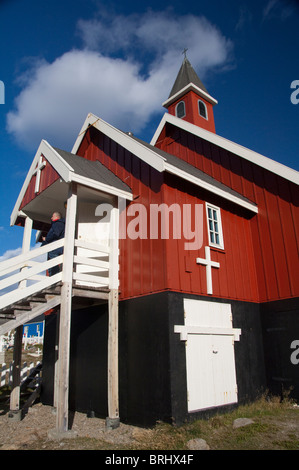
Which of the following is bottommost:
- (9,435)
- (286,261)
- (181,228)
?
(9,435)

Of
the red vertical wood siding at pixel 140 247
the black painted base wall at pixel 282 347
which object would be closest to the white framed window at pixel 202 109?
the red vertical wood siding at pixel 140 247

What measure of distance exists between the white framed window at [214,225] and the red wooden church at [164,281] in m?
0.05

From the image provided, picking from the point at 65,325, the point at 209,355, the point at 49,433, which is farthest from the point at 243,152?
the point at 49,433

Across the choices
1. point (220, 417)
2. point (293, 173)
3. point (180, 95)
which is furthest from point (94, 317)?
point (180, 95)

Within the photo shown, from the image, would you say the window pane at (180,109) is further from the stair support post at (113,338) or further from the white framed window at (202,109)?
the stair support post at (113,338)

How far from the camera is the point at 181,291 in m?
8.52

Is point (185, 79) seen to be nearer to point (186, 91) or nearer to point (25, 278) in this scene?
point (186, 91)

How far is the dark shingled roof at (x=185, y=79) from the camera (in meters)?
17.2

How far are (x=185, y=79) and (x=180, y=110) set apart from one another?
1874mm

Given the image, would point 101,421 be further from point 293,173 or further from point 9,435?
point 293,173

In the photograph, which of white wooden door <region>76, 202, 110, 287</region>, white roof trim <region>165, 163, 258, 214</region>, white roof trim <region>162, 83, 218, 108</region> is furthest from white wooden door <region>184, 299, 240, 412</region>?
white roof trim <region>162, 83, 218, 108</region>

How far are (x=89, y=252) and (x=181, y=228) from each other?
293 cm

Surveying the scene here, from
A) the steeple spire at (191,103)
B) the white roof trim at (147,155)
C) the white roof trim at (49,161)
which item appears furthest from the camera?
the steeple spire at (191,103)

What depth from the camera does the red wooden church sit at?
26.7 ft
